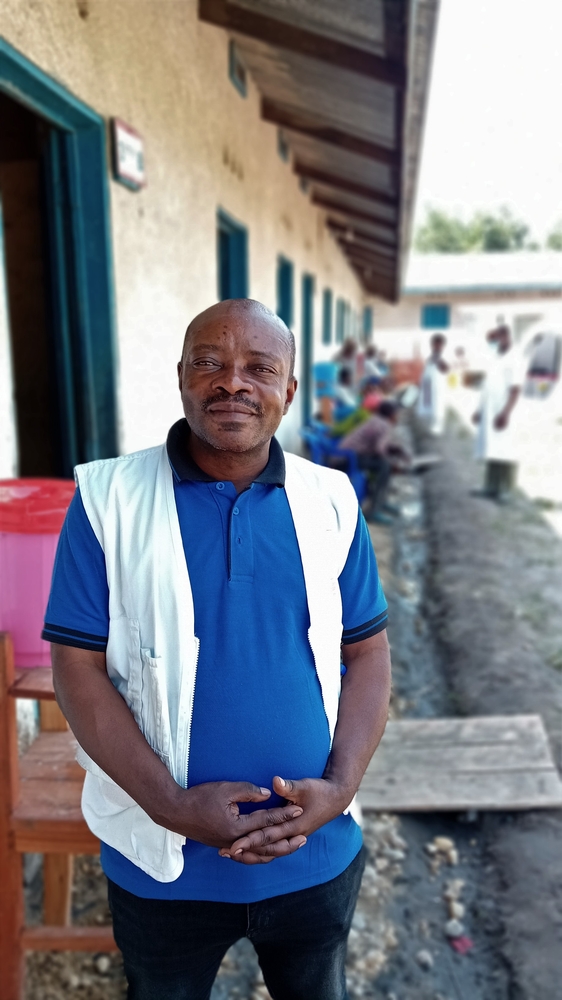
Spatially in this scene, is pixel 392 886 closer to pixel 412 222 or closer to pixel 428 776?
pixel 428 776

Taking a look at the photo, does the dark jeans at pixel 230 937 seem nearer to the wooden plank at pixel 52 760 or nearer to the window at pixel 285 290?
the wooden plank at pixel 52 760

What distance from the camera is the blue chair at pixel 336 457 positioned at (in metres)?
7.68

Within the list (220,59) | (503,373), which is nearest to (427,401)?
(503,373)

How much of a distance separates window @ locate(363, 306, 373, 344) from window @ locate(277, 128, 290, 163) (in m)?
19.0

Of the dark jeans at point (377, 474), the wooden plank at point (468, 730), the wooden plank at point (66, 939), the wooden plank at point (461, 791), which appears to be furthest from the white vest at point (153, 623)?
the dark jeans at point (377, 474)

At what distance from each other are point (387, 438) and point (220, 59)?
3.97 metres

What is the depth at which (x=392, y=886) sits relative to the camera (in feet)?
9.18

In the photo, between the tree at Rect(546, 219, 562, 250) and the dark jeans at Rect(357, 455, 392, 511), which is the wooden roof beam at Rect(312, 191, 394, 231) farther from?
the tree at Rect(546, 219, 562, 250)

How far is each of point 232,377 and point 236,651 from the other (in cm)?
49

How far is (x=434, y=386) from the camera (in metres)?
13.7

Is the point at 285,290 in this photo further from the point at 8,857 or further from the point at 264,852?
the point at 264,852

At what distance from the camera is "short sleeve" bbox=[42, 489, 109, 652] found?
128cm

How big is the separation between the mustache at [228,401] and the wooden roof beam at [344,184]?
311 inches

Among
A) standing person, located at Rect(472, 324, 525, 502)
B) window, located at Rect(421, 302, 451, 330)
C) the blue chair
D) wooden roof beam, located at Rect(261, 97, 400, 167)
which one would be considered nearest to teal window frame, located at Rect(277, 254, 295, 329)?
the blue chair
